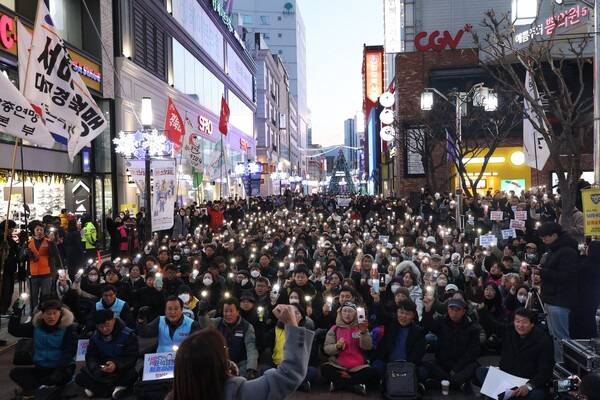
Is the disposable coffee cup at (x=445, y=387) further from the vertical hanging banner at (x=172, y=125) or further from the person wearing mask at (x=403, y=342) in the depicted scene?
the vertical hanging banner at (x=172, y=125)

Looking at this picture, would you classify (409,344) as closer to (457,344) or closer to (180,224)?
(457,344)

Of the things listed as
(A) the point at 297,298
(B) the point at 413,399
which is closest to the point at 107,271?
(A) the point at 297,298

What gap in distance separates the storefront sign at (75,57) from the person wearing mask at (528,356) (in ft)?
43.9

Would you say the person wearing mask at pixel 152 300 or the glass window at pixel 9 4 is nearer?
the person wearing mask at pixel 152 300

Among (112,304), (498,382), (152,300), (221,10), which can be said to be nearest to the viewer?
(498,382)

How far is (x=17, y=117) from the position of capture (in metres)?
8.57

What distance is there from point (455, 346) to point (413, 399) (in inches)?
39.9

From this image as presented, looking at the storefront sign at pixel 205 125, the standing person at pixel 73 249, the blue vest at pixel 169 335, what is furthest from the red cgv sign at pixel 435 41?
the blue vest at pixel 169 335

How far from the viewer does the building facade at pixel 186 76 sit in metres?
25.0

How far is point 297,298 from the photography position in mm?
8359

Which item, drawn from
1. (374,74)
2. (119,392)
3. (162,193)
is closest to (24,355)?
(119,392)

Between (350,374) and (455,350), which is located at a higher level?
(455,350)

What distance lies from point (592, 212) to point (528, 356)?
290 centimetres

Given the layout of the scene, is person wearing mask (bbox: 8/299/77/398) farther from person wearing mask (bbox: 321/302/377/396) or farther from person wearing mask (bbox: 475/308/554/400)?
person wearing mask (bbox: 475/308/554/400)
